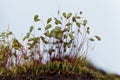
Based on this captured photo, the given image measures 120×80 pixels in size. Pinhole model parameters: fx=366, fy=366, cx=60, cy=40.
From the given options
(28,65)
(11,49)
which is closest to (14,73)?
(28,65)

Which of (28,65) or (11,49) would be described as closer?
(28,65)

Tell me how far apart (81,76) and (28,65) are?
2.37 ft

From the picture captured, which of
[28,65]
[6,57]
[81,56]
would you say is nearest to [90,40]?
[81,56]

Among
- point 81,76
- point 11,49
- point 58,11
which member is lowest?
point 81,76

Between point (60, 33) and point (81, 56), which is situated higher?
point (60, 33)

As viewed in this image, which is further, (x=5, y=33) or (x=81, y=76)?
(x=5, y=33)

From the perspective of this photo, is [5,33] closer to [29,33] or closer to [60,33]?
[29,33]

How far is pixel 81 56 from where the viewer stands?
16.8 ft

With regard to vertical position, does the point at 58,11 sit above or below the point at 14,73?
above


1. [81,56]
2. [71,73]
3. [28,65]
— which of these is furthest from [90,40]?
[28,65]

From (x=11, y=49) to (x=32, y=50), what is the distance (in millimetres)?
433

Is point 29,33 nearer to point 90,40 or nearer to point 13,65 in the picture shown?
point 13,65

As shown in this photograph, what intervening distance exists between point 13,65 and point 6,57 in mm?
293

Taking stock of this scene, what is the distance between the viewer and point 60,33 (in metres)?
4.82
